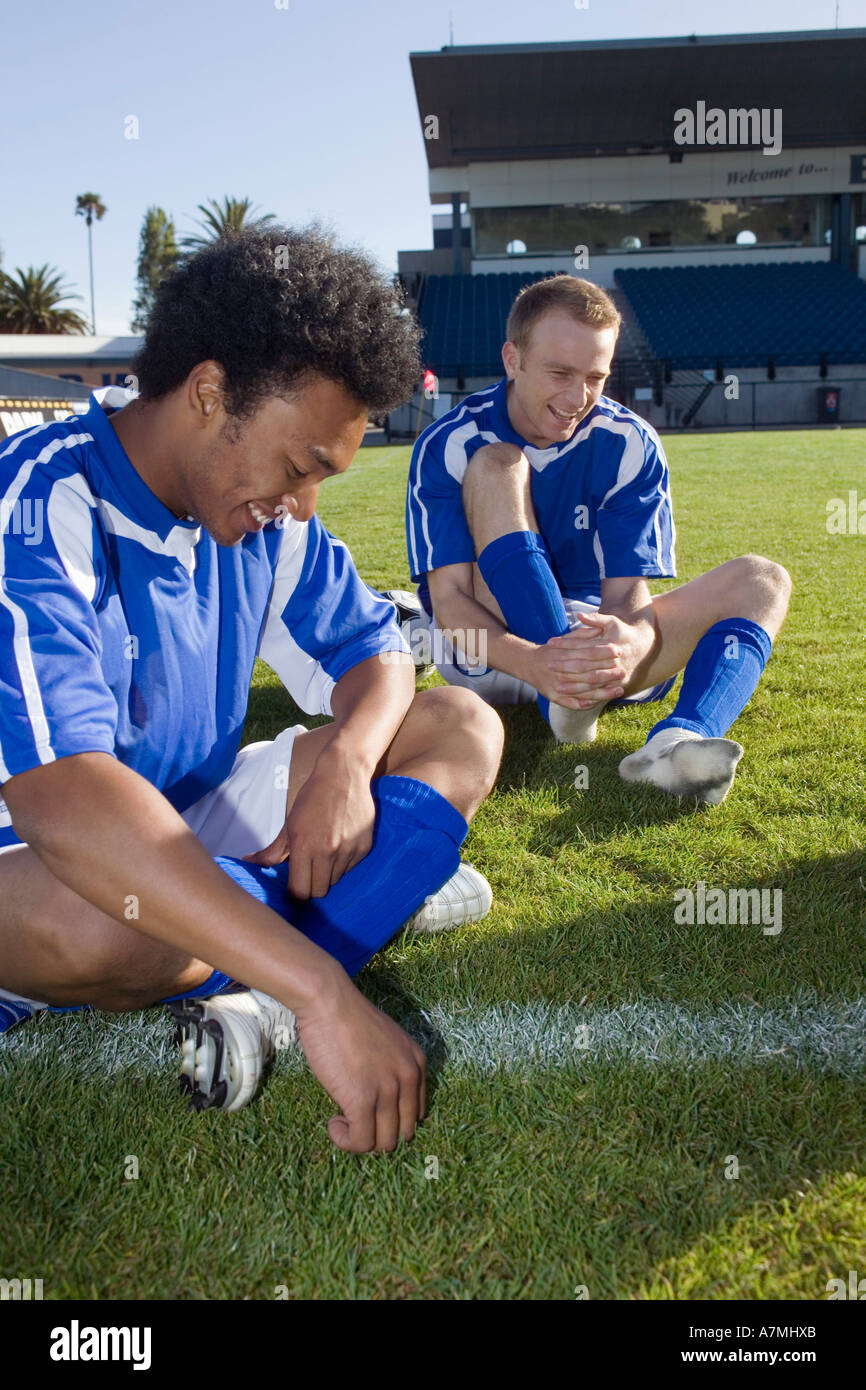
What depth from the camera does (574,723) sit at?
2822 mm

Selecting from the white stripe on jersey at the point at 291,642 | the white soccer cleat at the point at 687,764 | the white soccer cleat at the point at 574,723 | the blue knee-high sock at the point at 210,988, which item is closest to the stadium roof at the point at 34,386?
the white soccer cleat at the point at 574,723

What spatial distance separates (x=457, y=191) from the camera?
1136 inches

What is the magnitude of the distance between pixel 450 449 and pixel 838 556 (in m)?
3.83

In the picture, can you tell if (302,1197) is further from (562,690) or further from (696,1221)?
(562,690)

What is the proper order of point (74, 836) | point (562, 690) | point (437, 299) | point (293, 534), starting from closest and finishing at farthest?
point (74, 836)
point (293, 534)
point (562, 690)
point (437, 299)

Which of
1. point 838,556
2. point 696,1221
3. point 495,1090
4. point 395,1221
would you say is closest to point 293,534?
point 495,1090

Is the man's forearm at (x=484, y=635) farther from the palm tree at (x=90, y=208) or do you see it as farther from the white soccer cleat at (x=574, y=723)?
the palm tree at (x=90, y=208)

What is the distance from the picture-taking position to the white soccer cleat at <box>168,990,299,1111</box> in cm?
143

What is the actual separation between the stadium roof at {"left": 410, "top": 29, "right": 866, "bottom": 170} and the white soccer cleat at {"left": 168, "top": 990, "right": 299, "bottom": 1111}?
25.1 meters

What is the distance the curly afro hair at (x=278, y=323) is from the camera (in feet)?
4.66

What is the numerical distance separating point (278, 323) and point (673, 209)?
30.3 m

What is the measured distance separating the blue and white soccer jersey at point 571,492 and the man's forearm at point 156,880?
1796mm

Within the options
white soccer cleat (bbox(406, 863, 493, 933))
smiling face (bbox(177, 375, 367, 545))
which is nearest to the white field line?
white soccer cleat (bbox(406, 863, 493, 933))

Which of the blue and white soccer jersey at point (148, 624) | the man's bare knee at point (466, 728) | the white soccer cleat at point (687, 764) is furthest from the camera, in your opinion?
the white soccer cleat at point (687, 764)
